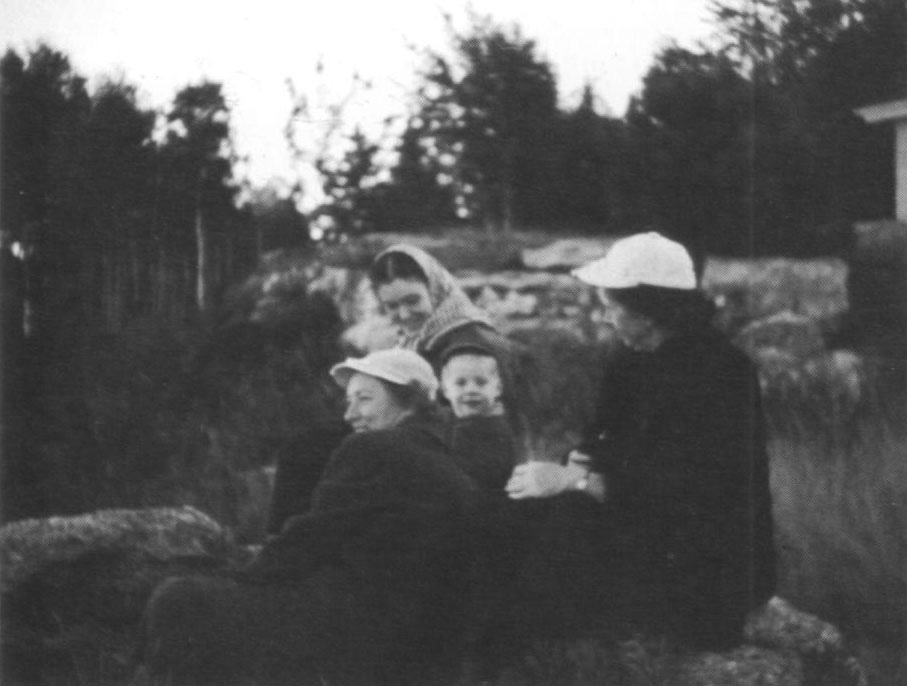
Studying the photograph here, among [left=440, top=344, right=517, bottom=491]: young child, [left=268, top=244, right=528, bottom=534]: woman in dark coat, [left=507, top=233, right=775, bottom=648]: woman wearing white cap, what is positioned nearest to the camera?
[left=507, top=233, right=775, bottom=648]: woman wearing white cap

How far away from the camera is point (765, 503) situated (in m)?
4.07

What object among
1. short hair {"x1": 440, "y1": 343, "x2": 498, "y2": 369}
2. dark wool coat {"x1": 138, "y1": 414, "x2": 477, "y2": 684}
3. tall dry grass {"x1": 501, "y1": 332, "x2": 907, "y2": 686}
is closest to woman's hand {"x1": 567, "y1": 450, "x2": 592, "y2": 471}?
tall dry grass {"x1": 501, "y1": 332, "x2": 907, "y2": 686}

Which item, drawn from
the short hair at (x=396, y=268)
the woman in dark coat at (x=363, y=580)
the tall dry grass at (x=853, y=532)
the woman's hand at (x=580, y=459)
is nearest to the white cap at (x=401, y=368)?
the woman in dark coat at (x=363, y=580)

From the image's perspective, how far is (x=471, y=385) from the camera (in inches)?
167

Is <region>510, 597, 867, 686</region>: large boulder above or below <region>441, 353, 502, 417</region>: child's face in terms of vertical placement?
below

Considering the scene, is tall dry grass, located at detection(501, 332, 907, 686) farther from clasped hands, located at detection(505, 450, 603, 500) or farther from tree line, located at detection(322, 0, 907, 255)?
tree line, located at detection(322, 0, 907, 255)

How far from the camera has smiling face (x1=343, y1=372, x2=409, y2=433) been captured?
4.12m

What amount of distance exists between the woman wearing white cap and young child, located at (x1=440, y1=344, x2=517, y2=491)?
0.48 feet

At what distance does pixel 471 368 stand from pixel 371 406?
0.37 m

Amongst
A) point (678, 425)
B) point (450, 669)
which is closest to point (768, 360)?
point (678, 425)

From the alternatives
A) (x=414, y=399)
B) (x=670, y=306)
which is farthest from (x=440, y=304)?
(x=670, y=306)

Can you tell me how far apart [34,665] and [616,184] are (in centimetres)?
269

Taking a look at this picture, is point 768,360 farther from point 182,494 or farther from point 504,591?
point 182,494

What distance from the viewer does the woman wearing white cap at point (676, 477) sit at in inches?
156
